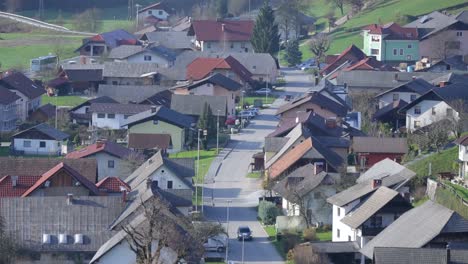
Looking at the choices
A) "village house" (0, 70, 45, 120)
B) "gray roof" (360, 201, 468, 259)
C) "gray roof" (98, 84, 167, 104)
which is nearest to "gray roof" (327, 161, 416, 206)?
"gray roof" (360, 201, 468, 259)

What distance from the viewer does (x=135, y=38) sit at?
5709 centimetres

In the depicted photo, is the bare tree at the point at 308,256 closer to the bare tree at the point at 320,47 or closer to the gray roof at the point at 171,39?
the bare tree at the point at 320,47

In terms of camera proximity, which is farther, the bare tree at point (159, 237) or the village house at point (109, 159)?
the village house at point (109, 159)

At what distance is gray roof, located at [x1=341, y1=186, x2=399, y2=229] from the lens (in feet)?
82.3

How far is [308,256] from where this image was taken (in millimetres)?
23625

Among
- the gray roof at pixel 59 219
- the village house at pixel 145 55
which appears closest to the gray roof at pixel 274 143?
the gray roof at pixel 59 219

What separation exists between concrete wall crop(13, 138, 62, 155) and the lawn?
6912 mm

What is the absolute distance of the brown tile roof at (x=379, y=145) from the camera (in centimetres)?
3241

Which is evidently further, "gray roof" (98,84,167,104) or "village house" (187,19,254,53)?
"village house" (187,19,254,53)

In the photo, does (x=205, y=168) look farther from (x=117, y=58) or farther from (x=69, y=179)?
(x=117, y=58)

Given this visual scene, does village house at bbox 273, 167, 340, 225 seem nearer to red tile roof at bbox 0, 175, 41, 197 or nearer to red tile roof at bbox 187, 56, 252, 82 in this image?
red tile roof at bbox 0, 175, 41, 197

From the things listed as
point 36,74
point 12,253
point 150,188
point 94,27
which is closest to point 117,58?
point 36,74

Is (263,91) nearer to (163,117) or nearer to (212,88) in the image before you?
(212,88)

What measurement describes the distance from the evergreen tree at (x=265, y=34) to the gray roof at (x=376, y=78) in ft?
30.6
